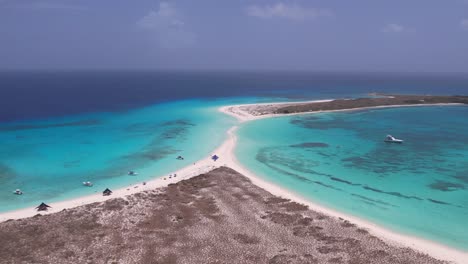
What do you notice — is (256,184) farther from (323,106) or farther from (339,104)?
(339,104)

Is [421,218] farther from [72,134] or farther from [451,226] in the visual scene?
[72,134]

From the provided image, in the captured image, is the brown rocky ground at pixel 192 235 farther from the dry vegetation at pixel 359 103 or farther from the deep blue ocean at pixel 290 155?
the dry vegetation at pixel 359 103

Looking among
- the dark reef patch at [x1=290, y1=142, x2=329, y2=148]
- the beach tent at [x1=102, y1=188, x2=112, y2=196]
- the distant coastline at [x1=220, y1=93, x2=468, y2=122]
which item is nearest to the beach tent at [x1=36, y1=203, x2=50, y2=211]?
the beach tent at [x1=102, y1=188, x2=112, y2=196]

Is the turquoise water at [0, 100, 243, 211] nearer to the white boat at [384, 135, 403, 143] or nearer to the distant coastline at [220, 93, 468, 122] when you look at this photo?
the distant coastline at [220, 93, 468, 122]

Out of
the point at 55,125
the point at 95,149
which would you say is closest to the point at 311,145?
the point at 95,149

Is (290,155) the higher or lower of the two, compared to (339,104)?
lower

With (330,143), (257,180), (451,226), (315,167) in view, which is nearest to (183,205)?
(257,180)
